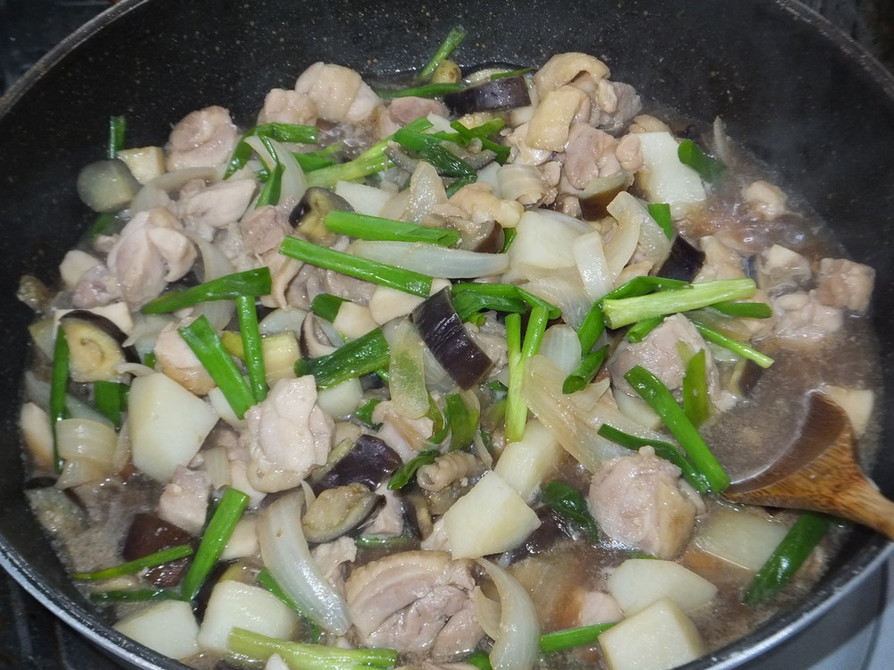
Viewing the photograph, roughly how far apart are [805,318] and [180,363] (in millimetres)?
2189

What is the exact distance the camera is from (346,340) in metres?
2.73

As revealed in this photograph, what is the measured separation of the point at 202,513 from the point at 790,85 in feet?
8.66

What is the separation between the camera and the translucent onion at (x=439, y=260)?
263cm

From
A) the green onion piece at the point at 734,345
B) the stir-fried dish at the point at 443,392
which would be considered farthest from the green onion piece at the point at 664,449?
the green onion piece at the point at 734,345

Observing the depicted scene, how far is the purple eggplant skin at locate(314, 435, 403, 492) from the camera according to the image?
2455mm

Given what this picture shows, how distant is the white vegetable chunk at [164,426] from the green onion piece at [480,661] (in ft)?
3.65

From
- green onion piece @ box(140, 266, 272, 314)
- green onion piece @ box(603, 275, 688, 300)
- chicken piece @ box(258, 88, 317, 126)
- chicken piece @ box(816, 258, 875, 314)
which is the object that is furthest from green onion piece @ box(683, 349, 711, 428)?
chicken piece @ box(258, 88, 317, 126)

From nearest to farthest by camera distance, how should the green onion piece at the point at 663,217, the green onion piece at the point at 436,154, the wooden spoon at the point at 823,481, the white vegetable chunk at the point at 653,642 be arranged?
the wooden spoon at the point at 823,481, the white vegetable chunk at the point at 653,642, the green onion piece at the point at 663,217, the green onion piece at the point at 436,154

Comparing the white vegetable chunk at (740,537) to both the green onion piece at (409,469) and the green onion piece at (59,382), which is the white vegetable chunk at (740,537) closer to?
the green onion piece at (409,469)

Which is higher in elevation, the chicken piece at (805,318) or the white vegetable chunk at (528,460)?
the chicken piece at (805,318)

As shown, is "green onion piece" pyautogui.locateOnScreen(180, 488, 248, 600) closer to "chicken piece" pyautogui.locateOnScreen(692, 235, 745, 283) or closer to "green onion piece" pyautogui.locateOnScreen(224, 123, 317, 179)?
"green onion piece" pyautogui.locateOnScreen(224, 123, 317, 179)

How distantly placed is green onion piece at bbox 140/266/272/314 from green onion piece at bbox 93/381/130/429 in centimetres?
33

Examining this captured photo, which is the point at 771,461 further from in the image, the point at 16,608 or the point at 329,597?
the point at 16,608

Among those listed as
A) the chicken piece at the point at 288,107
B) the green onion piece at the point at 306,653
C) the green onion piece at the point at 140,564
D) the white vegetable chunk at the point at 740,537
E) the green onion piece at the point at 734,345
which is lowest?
the green onion piece at the point at 306,653
